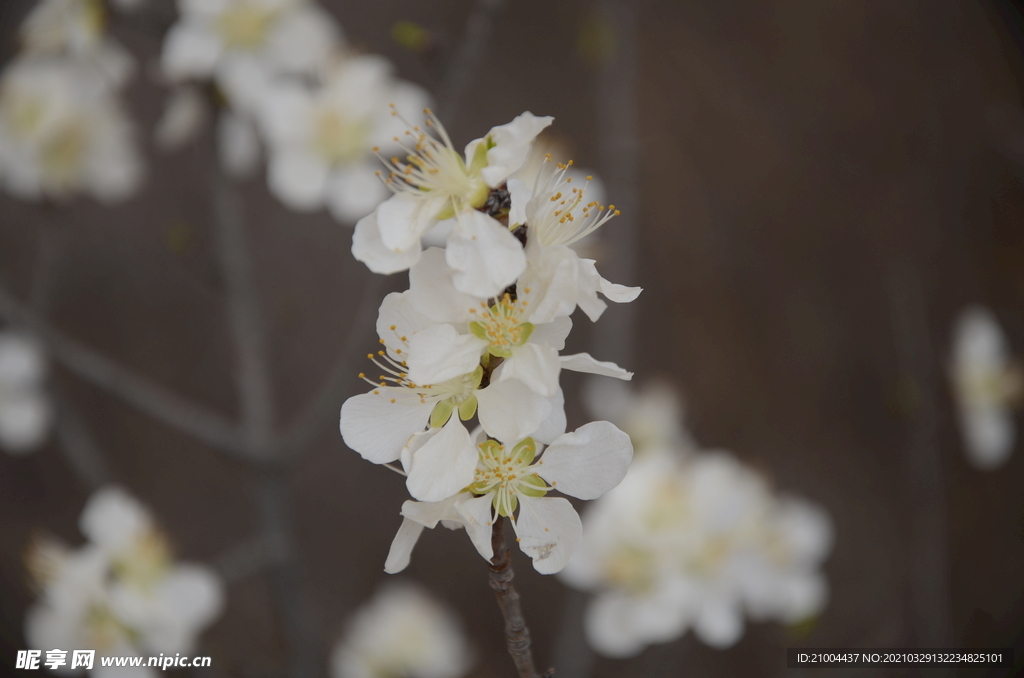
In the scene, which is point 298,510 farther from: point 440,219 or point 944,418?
point 944,418

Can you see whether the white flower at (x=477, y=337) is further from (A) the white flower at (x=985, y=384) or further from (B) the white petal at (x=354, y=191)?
(A) the white flower at (x=985, y=384)

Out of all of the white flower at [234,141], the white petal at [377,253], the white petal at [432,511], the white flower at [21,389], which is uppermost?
the white flower at [234,141]

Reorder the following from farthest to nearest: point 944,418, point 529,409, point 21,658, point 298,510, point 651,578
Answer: point 298,510, point 944,418, point 651,578, point 21,658, point 529,409

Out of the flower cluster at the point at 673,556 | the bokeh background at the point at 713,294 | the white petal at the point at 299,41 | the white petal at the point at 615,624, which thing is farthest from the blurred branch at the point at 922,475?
the white petal at the point at 299,41

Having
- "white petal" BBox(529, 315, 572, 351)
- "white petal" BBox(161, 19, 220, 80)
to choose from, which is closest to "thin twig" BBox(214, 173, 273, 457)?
"white petal" BBox(161, 19, 220, 80)

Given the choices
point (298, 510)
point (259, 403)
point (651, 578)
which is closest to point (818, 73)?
point (651, 578)

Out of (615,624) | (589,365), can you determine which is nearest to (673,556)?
(615,624)

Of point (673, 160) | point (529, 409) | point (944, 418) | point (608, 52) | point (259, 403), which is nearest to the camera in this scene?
point (529, 409)
